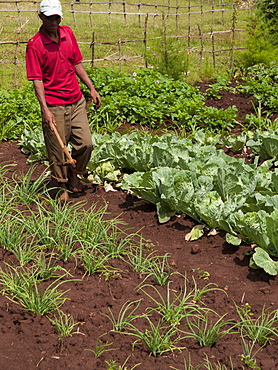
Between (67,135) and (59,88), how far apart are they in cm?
50

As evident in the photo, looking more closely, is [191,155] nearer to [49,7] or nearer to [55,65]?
[55,65]

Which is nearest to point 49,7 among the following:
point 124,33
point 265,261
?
point 265,261

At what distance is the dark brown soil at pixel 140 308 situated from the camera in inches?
126

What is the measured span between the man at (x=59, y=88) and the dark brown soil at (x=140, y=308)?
0.88 metres

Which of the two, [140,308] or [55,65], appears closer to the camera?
[140,308]

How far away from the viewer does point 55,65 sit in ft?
16.5

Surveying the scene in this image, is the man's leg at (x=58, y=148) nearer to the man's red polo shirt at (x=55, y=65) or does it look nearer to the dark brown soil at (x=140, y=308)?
the man's red polo shirt at (x=55, y=65)

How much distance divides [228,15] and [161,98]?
18922 mm

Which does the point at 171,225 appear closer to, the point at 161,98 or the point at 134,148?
the point at 134,148

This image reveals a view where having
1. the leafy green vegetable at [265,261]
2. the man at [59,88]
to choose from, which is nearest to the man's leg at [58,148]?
the man at [59,88]

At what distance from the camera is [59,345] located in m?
3.29

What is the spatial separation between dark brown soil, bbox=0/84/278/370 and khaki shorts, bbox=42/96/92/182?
85 centimetres

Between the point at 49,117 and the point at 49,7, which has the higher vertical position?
the point at 49,7

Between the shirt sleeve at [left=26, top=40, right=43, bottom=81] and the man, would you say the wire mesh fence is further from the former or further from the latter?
the shirt sleeve at [left=26, top=40, right=43, bottom=81]
